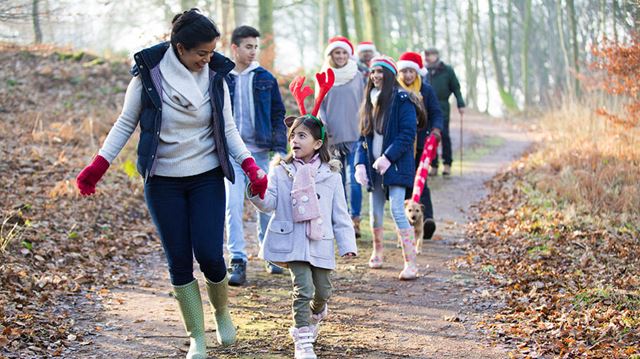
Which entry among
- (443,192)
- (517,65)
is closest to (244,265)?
(443,192)

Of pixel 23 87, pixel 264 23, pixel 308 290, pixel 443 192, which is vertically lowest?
pixel 443 192

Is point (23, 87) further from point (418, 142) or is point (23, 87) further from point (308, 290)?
point (308, 290)

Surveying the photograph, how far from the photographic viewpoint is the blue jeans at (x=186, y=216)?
15.2ft

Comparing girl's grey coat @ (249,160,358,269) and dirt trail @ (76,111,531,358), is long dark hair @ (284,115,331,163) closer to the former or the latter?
girl's grey coat @ (249,160,358,269)

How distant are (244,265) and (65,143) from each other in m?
7.15

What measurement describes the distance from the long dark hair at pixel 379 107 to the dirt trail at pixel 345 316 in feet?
5.13

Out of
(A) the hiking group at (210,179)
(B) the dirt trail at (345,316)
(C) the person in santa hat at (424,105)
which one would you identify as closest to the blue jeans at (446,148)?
(C) the person in santa hat at (424,105)

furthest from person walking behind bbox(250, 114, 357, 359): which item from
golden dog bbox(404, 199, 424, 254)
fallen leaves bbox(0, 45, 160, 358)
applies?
golden dog bbox(404, 199, 424, 254)

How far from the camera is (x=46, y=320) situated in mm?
5785

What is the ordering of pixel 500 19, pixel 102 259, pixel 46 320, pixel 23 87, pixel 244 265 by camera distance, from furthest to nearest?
pixel 500 19
pixel 23 87
pixel 102 259
pixel 244 265
pixel 46 320

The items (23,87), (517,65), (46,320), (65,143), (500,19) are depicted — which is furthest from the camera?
(517,65)

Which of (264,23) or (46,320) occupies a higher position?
(264,23)

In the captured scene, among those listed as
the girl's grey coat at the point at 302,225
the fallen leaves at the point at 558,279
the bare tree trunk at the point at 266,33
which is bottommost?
the fallen leaves at the point at 558,279

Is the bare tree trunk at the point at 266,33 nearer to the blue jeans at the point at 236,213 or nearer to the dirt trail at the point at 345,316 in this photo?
the dirt trail at the point at 345,316
